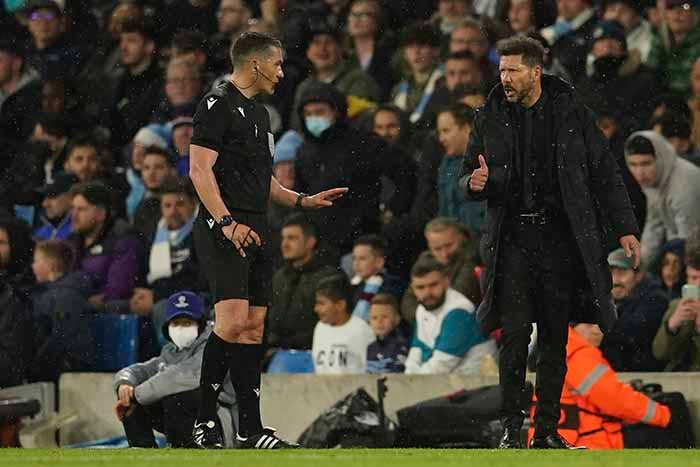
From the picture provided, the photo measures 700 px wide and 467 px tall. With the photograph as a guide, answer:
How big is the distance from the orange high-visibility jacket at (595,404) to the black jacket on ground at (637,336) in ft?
3.34

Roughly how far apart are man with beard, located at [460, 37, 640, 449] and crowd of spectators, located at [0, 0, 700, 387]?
2.79m

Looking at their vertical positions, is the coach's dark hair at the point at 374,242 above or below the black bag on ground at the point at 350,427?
above

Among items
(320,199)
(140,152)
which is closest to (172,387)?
(320,199)

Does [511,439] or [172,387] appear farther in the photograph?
[172,387]

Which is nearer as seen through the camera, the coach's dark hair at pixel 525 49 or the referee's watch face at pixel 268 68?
the coach's dark hair at pixel 525 49

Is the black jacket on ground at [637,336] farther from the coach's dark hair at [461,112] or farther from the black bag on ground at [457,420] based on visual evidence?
the coach's dark hair at [461,112]

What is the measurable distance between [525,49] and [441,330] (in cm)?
367

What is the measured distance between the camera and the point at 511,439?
9.06 meters

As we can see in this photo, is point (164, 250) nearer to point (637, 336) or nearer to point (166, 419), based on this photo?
point (166, 419)

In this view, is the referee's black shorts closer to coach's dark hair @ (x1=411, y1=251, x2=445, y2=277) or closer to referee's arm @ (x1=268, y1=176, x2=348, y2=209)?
referee's arm @ (x1=268, y1=176, x2=348, y2=209)

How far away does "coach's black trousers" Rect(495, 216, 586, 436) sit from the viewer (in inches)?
357

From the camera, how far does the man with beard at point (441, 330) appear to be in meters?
12.2

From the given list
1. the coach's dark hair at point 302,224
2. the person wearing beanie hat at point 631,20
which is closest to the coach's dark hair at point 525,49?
the coach's dark hair at point 302,224

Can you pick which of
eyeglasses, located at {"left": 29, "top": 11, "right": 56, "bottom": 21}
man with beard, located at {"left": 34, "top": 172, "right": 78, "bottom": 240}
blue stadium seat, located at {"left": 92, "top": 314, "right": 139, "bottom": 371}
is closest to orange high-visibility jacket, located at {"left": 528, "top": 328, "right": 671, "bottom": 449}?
blue stadium seat, located at {"left": 92, "top": 314, "right": 139, "bottom": 371}
